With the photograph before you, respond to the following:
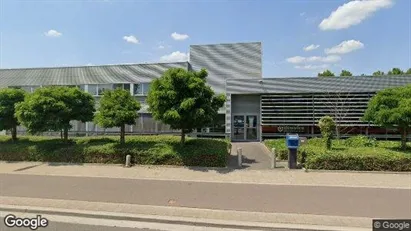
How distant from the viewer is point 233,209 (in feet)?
21.0

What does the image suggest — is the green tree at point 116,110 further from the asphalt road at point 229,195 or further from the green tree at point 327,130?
the green tree at point 327,130

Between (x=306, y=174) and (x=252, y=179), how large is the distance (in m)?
2.25

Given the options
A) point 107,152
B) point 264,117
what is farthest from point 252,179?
point 264,117

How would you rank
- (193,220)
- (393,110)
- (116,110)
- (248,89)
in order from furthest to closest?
(248,89)
(116,110)
(393,110)
(193,220)

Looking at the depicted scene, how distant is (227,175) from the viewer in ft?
32.3

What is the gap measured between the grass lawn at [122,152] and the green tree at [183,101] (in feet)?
3.83

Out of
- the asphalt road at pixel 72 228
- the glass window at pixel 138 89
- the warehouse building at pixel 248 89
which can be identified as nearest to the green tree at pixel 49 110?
the warehouse building at pixel 248 89

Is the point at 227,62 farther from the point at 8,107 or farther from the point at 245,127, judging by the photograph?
the point at 8,107

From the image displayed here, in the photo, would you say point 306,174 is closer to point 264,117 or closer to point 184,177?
point 184,177

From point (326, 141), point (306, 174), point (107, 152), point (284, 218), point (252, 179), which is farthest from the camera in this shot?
point (326, 141)

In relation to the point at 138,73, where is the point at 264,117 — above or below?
below

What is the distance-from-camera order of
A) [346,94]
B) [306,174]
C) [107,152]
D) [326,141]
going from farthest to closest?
[346,94], [326,141], [107,152], [306,174]

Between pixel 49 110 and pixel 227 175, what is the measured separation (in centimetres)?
909

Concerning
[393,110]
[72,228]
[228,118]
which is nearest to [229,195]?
[72,228]
